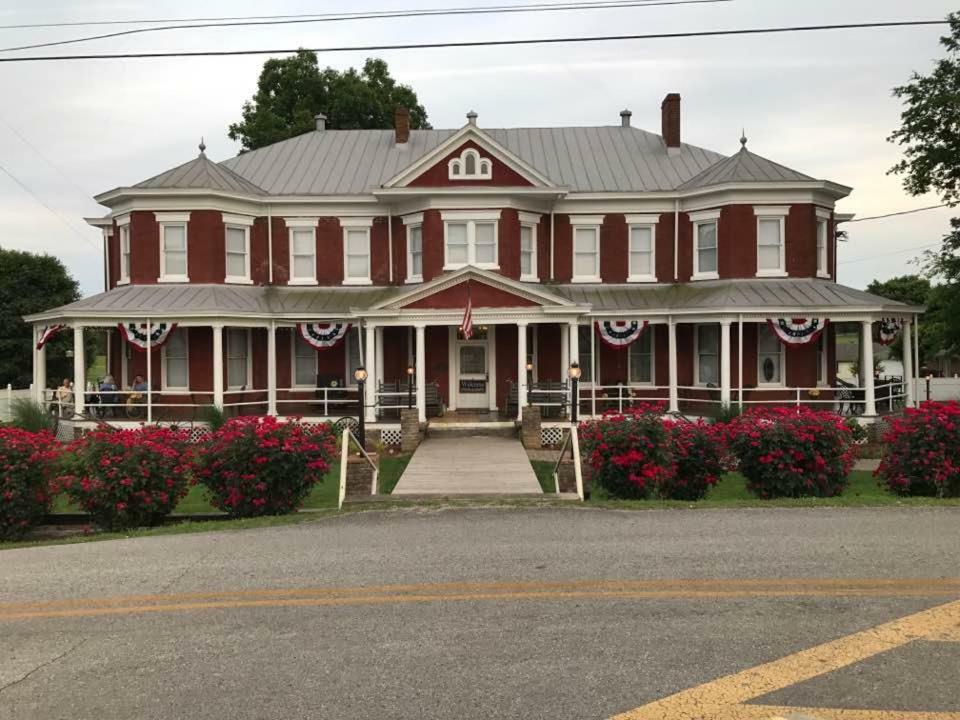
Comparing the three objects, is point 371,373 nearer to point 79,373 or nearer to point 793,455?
point 79,373

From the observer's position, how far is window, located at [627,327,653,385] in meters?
27.1

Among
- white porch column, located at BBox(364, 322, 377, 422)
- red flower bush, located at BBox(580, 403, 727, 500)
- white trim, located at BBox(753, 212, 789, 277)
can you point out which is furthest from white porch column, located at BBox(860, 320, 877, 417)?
white porch column, located at BBox(364, 322, 377, 422)

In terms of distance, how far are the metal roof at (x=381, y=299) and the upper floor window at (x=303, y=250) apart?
43 centimetres

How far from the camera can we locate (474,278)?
76.3 ft

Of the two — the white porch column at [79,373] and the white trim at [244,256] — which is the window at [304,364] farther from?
the white porch column at [79,373]

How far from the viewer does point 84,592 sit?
8078mm

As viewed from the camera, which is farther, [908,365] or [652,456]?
[908,365]

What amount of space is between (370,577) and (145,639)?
2.35 metres

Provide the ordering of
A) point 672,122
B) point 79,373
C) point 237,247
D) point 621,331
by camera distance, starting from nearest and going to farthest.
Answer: point 79,373, point 621,331, point 237,247, point 672,122

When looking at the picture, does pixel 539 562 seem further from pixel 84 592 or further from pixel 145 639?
pixel 84 592

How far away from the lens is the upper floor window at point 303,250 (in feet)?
90.4

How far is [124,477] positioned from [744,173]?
20823 millimetres

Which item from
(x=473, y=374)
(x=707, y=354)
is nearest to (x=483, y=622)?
(x=473, y=374)

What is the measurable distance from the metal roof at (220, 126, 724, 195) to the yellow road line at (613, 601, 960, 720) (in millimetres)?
20957
